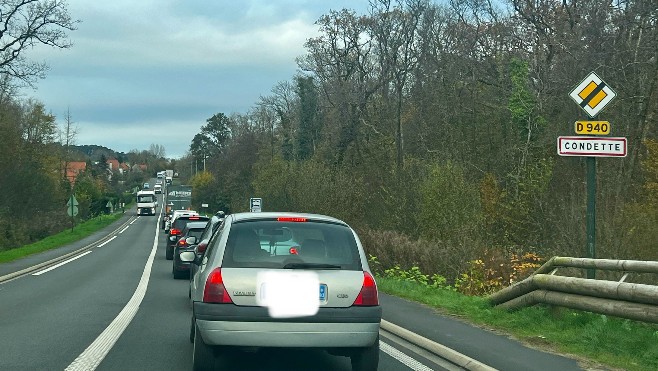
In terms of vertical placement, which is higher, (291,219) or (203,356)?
(291,219)

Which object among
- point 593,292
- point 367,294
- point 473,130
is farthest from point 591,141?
point 473,130

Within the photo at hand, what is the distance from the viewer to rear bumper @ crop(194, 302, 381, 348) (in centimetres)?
744

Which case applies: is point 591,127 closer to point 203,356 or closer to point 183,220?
point 203,356

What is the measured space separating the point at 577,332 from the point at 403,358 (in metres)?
2.38

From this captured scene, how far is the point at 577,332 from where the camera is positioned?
1027 cm

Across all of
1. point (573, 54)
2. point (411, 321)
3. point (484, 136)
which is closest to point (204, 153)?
point (484, 136)

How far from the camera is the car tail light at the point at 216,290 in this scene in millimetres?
7500

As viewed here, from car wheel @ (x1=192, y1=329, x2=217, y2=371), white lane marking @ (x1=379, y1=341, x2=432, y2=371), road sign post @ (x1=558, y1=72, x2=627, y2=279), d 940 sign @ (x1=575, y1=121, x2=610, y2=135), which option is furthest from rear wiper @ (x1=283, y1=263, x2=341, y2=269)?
d 940 sign @ (x1=575, y1=121, x2=610, y2=135)

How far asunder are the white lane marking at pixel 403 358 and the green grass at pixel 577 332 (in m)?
1.58

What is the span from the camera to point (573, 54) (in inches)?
1168

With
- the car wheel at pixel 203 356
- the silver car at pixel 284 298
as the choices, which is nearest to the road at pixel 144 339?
the car wheel at pixel 203 356

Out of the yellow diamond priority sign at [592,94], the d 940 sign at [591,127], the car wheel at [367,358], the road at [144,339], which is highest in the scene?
the yellow diamond priority sign at [592,94]

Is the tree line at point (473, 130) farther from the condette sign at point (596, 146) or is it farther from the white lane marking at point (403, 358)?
the white lane marking at point (403, 358)

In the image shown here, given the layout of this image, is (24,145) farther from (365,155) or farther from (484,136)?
(484,136)
